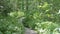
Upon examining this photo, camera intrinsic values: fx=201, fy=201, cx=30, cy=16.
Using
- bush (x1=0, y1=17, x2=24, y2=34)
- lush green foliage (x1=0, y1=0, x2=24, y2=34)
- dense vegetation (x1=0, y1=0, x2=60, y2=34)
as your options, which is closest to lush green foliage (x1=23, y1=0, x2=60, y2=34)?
dense vegetation (x1=0, y1=0, x2=60, y2=34)

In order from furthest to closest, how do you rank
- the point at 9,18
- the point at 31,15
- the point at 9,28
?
1. the point at 31,15
2. the point at 9,18
3. the point at 9,28

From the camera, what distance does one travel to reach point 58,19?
857 centimetres

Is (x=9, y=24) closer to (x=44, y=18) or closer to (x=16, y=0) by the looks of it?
(x=44, y=18)

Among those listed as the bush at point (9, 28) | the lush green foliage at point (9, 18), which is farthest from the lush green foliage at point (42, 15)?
the bush at point (9, 28)

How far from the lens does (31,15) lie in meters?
8.94

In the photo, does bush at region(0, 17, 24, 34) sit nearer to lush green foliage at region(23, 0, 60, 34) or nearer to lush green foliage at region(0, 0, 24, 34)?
lush green foliage at region(0, 0, 24, 34)

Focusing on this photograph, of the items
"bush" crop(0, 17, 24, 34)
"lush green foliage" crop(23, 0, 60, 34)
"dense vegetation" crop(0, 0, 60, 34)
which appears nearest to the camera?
"bush" crop(0, 17, 24, 34)

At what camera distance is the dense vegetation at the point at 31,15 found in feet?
23.5

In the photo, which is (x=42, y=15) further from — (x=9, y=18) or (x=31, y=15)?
(x=9, y=18)

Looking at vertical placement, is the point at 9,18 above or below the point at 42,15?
above

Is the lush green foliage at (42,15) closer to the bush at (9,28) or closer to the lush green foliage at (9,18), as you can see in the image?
the lush green foliage at (9,18)

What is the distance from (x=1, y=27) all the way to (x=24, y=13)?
2586mm

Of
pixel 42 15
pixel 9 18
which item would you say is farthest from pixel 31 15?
pixel 9 18

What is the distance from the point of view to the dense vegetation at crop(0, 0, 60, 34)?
717 centimetres
